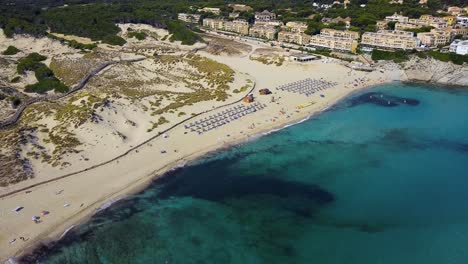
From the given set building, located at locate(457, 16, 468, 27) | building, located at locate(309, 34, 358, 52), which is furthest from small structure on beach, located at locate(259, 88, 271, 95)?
building, located at locate(457, 16, 468, 27)

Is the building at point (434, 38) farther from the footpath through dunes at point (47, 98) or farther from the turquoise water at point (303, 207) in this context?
the footpath through dunes at point (47, 98)

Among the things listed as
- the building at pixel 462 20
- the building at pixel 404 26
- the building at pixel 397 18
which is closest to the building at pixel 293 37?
the building at pixel 404 26

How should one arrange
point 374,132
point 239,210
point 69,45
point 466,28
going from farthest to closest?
→ point 466,28, point 69,45, point 374,132, point 239,210

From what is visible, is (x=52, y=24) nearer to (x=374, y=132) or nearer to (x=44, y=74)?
(x=44, y=74)

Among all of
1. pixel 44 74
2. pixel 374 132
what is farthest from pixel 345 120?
pixel 44 74

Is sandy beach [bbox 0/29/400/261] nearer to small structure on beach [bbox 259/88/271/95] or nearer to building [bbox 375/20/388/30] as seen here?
small structure on beach [bbox 259/88/271/95]

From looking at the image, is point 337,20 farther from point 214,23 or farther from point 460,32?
point 214,23

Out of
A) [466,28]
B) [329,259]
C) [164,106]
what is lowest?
[329,259]

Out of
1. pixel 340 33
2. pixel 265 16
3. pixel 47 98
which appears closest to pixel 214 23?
pixel 265 16
